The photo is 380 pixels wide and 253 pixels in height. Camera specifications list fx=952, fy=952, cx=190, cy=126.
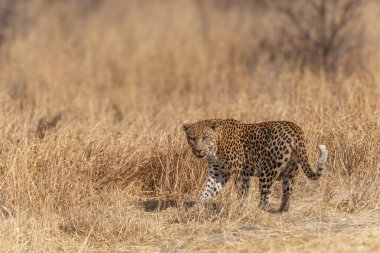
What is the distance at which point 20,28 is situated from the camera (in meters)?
17.2

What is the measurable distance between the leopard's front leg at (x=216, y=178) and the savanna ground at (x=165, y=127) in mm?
106

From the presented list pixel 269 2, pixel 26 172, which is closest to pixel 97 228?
pixel 26 172

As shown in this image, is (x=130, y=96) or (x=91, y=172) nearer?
(x=91, y=172)

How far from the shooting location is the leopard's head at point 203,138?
7.91 meters

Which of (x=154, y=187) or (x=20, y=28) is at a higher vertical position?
(x=20, y=28)

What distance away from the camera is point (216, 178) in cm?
812

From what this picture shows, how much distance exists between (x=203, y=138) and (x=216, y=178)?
0.40 metres

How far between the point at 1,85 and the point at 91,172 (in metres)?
5.74

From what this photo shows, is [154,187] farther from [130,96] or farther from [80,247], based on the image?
[130,96]

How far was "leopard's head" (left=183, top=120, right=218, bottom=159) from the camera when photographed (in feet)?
26.0

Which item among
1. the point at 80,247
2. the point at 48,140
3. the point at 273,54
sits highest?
the point at 273,54

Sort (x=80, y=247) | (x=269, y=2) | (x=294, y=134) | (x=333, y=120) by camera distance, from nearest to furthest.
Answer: (x=80, y=247), (x=294, y=134), (x=333, y=120), (x=269, y=2)

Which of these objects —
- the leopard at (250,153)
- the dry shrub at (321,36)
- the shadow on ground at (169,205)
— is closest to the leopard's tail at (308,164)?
the leopard at (250,153)

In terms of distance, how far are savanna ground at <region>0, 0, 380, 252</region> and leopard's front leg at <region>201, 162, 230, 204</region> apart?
0.11 metres
